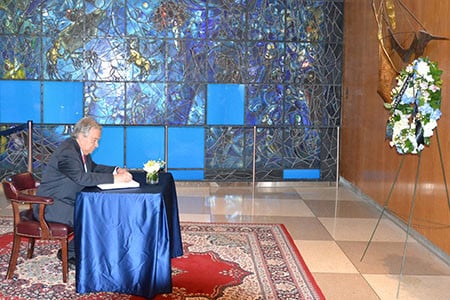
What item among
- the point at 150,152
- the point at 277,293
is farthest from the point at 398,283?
the point at 150,152

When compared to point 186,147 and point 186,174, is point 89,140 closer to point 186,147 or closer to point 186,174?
point 186,147

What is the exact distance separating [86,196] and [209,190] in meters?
4.64

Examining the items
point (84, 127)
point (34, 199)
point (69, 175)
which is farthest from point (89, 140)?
point (34, 199)

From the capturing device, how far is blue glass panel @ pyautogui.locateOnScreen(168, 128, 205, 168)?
903 cm

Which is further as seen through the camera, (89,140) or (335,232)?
(335,232)

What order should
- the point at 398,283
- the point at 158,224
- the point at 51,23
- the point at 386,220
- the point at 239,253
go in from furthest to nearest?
the point at 51,23 → the point at 386,220 → the point at 239,253 → the point at 398,283 → the point at 158,224

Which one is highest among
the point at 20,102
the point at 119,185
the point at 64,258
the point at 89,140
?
the point at 20,102

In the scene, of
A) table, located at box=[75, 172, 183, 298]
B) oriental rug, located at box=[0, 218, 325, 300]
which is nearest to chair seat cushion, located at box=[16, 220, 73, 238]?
table, located at box=[75, 172, 183, 298]

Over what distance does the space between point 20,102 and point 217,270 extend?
17.1 feet

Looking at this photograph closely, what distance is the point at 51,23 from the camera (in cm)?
867

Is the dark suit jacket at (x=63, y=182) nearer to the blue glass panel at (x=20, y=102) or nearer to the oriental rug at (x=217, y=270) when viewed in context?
the oriental rug at (x=217, y=270)

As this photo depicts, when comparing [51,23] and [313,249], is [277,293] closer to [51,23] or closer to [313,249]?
[313,249]

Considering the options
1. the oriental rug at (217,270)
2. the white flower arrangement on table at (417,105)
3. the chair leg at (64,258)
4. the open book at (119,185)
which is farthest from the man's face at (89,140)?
the white flower arrangement on table at (417,105)

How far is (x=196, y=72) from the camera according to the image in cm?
893
